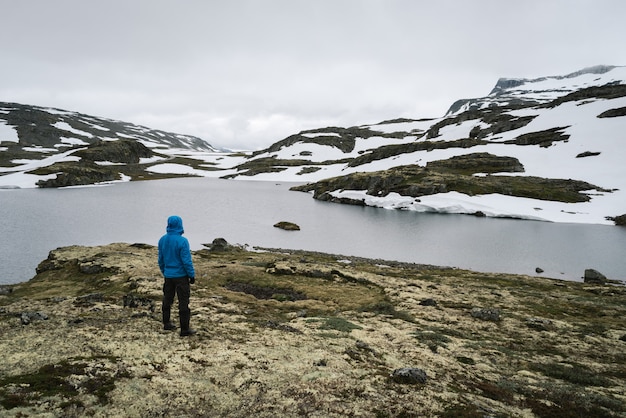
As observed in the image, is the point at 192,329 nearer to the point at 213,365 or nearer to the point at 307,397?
the point at 213,365

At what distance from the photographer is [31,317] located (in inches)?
611

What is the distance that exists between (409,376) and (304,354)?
3.93 m

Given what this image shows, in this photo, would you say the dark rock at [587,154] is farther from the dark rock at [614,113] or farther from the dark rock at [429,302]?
the dark rock at [429,302]

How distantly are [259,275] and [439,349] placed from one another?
56.3 feet

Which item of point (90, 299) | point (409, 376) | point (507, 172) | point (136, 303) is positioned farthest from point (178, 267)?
point (507, 172)

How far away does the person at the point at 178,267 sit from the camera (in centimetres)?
1422

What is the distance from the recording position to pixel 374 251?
55.2 meters

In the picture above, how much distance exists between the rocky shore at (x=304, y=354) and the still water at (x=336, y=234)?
23.4 metres

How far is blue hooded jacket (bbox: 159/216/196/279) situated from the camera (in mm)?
14195

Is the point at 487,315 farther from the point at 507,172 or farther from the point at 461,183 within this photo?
the point at 507,172

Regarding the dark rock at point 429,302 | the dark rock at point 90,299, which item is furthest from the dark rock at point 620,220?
the dark rock at point 90,299

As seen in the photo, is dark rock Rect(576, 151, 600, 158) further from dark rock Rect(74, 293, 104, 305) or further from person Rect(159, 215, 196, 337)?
dark rock Rect(74, 293, 104, 305)

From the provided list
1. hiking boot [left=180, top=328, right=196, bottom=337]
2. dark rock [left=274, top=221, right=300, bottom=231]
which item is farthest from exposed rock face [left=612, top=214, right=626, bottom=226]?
hiking boot [left=180, top=328, right=196, bottom=337]

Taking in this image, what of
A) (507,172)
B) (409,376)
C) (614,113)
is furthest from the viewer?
(614,113)
